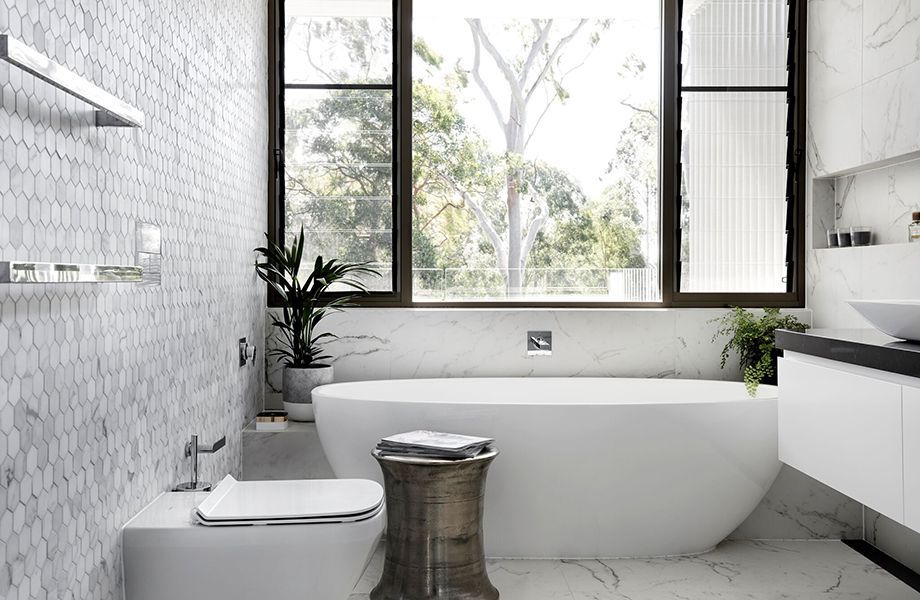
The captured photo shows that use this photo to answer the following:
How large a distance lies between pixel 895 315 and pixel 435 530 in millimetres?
1524

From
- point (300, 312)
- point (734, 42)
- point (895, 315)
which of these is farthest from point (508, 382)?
point (734, 42)

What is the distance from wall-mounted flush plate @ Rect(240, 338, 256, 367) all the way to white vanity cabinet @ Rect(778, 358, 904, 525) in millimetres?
2002

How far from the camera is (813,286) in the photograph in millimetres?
3865

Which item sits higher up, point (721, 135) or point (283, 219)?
point (721, 135)

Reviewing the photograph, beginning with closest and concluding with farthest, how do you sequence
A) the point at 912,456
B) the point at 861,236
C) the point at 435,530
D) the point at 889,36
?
the point at 912,456, the point at 435,530, the point at 889,36, the point at 861,236

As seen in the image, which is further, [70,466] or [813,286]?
[813,286]

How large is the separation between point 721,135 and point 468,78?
4.18 feet

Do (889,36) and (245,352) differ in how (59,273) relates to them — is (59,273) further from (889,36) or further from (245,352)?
(889,36)

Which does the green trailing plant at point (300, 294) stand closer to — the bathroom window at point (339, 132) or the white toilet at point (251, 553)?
the bathroom window at point (339, 132)

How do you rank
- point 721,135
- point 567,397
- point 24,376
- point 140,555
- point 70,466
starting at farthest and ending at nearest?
point 721,135, point 567,397, point 140,555, point 70,466, point 24,376

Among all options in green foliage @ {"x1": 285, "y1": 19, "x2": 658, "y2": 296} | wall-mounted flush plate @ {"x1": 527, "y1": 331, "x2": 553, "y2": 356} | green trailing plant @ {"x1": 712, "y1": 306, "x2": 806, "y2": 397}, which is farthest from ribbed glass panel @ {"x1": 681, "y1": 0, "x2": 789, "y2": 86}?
wall-mounted flush plate @ {"x1": 527, "y1": 331, "x2": 553, "y2": 356}

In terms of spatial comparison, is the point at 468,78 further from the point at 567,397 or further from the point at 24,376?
the point at 24,376

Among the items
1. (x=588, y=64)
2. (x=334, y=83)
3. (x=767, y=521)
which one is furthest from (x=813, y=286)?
(x=334, y=83)

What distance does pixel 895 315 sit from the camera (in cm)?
211
